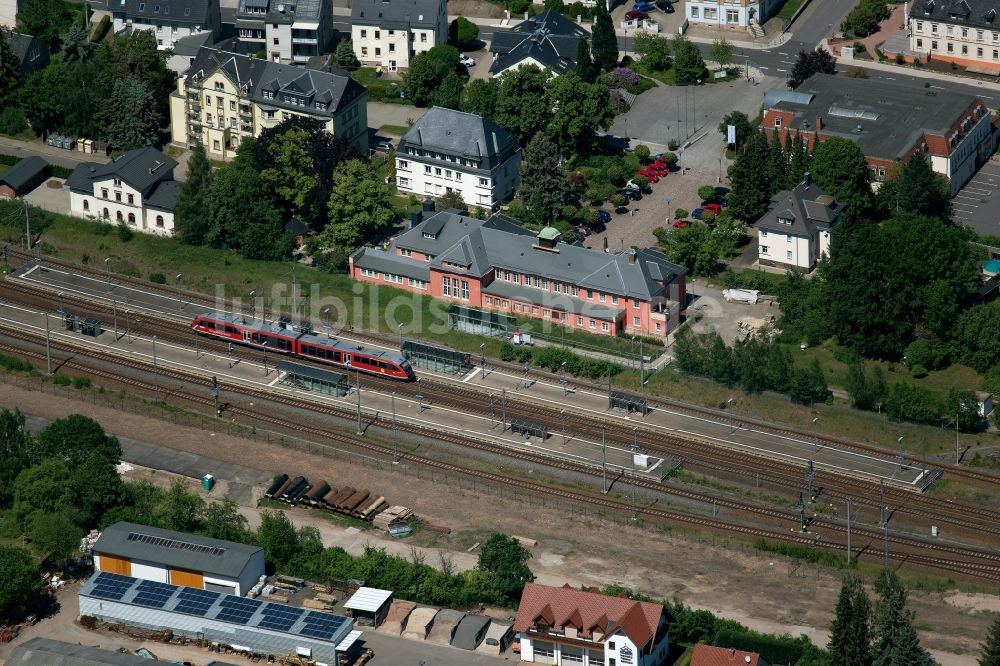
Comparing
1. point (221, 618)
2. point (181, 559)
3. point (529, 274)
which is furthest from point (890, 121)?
point (221, 618)

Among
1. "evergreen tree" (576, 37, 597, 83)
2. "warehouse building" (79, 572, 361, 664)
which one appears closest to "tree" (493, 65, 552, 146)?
"evergreen tree" (576, 37, 597, 83)

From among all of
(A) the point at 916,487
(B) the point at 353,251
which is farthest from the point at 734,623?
(B) the point at 353,251

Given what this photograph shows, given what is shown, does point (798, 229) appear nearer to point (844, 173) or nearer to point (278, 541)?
point (844, 173)

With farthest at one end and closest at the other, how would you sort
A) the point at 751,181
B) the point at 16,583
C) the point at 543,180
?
the point at 543,180
the point at 751,181
the point at 16,583

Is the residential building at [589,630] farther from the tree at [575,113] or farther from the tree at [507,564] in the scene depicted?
the tree at [575,113]

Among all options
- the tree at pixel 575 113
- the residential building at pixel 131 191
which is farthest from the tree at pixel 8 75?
the tree at pixel 575 113

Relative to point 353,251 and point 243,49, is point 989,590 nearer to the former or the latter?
point 353,251
